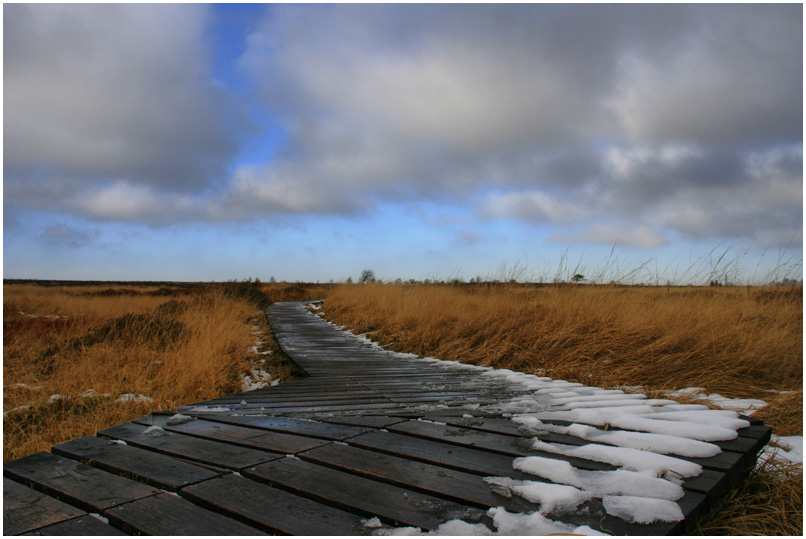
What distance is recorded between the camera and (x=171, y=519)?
5.16 feet

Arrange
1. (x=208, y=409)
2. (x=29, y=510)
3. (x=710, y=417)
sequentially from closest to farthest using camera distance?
1. (x=29, y=510)
2. (x=710, y=417)
3. (x=208, y=409)

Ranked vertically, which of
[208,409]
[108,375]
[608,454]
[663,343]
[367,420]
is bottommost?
[108,375]

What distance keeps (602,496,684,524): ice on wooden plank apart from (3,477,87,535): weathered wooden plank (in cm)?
182

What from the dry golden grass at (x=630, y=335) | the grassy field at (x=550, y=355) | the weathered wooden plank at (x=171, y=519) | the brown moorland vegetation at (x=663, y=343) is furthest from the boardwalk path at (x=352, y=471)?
the dry golden grass at (x=630, y=335)

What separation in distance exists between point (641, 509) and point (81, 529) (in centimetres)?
183

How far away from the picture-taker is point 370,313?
A: 10.6 meters

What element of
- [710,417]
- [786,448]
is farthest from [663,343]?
[710,417]

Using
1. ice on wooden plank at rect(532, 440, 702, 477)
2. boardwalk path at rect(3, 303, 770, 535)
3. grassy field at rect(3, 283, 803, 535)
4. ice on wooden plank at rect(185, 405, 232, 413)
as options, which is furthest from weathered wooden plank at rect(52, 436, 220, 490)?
grassy field at rect(3, 283, 803, 535)

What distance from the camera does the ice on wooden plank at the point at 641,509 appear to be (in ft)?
4.88

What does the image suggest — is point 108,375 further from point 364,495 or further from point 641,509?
point 641,509

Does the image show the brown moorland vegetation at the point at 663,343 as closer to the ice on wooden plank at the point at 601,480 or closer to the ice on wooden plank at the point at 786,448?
the ice on wooden plank at the point at 786,448

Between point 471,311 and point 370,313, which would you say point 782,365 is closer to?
point 471,311

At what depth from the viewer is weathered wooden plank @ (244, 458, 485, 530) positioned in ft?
5.02

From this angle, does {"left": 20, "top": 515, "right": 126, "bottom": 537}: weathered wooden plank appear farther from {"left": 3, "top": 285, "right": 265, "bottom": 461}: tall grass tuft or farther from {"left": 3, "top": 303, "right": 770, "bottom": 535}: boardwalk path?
{"left": 3, "top": 285, "right": 265, "bottom": 461}: tall grass tuft
